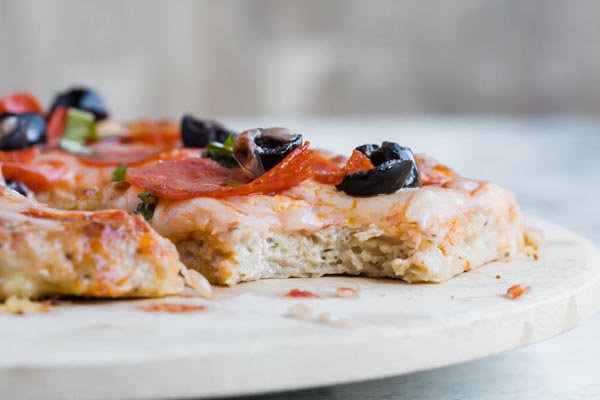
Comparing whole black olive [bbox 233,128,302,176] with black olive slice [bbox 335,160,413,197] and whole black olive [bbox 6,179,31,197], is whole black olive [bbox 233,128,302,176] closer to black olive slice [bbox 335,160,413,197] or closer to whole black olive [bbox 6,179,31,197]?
black olive slice [bbox 335,160,413,197]

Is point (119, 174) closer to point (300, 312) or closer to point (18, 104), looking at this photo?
point (18, 104)

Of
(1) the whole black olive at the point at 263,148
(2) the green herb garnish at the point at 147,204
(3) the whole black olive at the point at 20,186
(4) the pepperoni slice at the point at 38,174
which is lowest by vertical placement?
(3) the whole black olive at the point at 20,186

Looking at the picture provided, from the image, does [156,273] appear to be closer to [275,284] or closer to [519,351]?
[275,284]

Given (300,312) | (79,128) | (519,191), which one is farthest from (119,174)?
(519,191)

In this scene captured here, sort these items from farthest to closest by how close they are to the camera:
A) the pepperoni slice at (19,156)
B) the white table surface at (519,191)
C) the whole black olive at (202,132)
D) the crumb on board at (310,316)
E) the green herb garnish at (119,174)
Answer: the whole black olive at (202,132) < the pepperoni slice at (19,156) < the green herb garnish at (119,174) < the white table surface at (519,191) < the crumb on board at (310,316)

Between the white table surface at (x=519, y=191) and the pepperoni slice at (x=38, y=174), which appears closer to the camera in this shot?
the white table surface at (x=519, y=191)

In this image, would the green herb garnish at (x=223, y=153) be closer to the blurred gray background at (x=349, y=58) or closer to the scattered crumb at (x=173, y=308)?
the scattered crumb at (x=173, y=308)

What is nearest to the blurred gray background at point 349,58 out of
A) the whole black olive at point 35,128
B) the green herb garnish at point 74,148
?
the whole black olive at point 35,128
